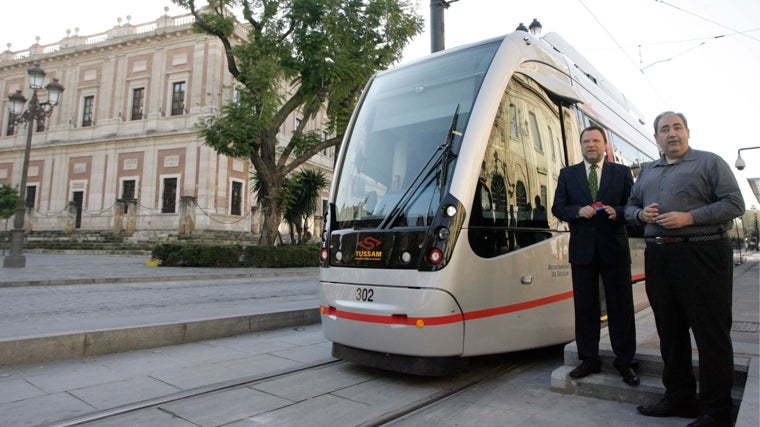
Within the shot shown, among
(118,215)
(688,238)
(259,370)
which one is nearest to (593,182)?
(688,238)

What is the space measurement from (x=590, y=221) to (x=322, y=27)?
51.7 ft

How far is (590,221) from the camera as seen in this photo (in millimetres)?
3752

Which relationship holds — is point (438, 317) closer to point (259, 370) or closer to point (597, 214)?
point (597, 214)

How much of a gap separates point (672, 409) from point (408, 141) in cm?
279

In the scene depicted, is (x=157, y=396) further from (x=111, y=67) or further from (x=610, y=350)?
(x=111, y=67)

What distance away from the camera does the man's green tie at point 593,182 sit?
385 centimetres

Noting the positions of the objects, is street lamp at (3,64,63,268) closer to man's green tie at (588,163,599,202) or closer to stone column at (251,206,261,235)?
stone column at (251,206,261,235)

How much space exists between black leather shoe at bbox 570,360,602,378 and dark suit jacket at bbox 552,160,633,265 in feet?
2.53

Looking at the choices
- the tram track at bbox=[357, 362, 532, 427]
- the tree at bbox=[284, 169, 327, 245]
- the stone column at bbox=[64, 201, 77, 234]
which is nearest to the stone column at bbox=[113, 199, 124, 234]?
the stone column at bbox=[64, 201, 77, 234]

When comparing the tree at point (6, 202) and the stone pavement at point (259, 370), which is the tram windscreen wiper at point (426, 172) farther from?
the tree at point (6, 202)

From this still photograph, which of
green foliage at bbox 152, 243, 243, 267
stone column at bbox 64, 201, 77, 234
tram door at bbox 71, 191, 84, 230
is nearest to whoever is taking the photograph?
green foliage at bbox 152, 243, 243, 267

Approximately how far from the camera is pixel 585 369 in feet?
12.0

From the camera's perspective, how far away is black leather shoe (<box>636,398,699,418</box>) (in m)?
3.07

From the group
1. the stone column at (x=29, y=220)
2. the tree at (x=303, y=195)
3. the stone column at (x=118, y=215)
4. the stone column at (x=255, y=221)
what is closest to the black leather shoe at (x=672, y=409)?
the tree at (x=303, y=195)
